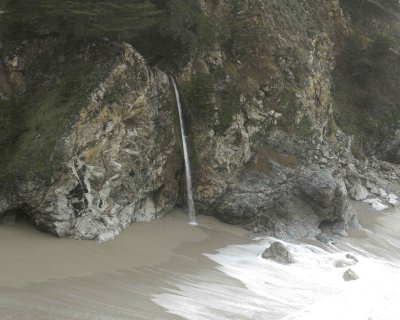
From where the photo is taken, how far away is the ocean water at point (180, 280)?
24.6ft

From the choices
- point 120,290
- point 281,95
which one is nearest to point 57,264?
point 120,290

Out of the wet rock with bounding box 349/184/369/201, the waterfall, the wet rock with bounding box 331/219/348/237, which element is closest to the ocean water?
the waterfall

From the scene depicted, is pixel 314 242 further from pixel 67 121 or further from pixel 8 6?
pixel 8 6

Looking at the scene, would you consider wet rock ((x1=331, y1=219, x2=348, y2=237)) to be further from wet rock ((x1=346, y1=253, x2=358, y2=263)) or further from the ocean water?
A: wet rock ((x1=346, y1=253, x2=358, y2=263))

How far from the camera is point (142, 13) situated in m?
11.6

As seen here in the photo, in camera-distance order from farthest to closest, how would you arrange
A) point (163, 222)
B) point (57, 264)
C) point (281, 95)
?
point (281, 95)
point (163, 222)
point (57, 264)

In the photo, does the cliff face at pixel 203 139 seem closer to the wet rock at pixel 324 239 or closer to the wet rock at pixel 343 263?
the wet rock at pixel 324 239

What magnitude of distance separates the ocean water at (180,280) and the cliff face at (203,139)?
37.4 inches

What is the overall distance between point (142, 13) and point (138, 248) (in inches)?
244

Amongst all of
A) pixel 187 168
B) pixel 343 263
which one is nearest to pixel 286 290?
pixel 343 263

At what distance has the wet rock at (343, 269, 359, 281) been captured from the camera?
34.0ft

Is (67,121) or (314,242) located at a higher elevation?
(67,121)

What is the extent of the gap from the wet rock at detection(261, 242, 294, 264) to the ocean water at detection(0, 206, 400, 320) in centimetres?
22

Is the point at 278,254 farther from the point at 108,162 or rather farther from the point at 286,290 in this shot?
the point at 108,162
